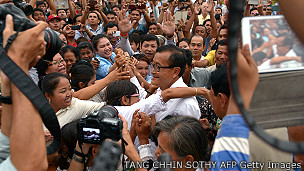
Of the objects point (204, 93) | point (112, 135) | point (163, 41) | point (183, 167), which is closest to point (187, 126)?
point (183, 167)

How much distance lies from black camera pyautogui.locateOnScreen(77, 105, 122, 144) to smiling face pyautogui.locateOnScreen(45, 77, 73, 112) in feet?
3.02

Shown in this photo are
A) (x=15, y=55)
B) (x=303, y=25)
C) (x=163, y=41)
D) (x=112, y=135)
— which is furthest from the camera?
(x=163, y=41)

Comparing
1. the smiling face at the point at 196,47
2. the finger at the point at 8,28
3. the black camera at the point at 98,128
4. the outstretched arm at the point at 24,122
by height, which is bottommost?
the smiling face at the point at 196,47

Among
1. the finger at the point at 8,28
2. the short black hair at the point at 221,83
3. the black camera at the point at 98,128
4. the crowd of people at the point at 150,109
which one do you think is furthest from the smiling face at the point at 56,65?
the finger at the point at 8,28

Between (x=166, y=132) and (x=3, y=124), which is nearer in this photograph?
(x=3, y=124)

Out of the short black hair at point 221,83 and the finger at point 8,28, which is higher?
the finger at point 8,28

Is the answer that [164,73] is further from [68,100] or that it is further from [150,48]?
[150,48]

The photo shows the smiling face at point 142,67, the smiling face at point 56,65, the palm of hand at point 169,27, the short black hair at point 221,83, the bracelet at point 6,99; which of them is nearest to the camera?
the bracelet at point 6,99

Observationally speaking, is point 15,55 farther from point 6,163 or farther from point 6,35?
point 6,163

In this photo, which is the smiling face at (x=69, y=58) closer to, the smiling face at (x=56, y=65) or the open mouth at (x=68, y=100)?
the smiling face at (x=56, y=65)

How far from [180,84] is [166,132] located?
0.99 m

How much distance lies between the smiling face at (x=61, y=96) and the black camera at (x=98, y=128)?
3.02 feet

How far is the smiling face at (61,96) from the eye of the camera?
238cm

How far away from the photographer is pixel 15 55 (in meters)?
0.99
